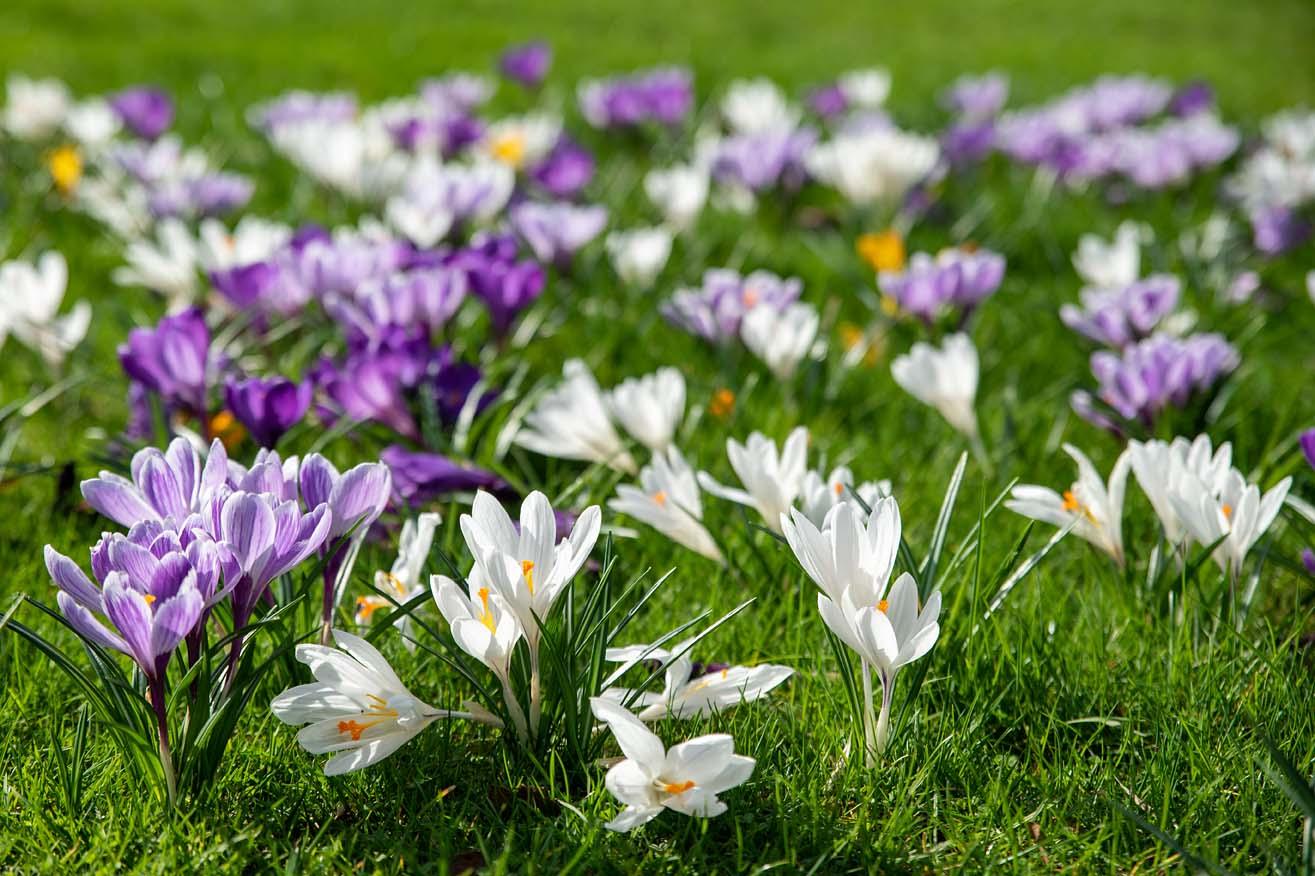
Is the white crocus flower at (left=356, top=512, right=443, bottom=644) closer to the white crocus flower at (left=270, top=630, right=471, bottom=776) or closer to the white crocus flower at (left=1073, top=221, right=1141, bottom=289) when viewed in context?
the white crocus flower at (left=270, top=630, right=471, bottom=776)

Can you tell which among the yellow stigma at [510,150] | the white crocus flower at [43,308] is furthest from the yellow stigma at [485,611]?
the yellow stigma at [510,150]

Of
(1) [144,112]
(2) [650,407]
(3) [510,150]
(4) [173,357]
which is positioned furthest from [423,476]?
(1) [144,112]

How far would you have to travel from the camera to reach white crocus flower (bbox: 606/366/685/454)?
6.67ft

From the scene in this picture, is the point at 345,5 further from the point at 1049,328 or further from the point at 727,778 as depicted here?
the point at 727,778

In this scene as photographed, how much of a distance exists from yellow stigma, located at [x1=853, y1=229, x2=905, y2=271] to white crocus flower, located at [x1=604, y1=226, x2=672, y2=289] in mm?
661

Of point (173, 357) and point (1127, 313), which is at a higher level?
point (173, 357)

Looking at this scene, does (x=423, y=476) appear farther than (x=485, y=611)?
Yes

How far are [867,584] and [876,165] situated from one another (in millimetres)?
2597

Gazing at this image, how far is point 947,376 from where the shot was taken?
2.18m

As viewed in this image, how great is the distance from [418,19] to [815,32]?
3.11 m

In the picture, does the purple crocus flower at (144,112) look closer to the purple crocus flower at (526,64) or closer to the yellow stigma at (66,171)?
the yellow stigma at (66,171)

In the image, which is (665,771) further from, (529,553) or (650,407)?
(650,407)

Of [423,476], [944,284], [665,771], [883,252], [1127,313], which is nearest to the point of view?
[665,771]

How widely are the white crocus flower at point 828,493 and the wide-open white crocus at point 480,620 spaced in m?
0.45
